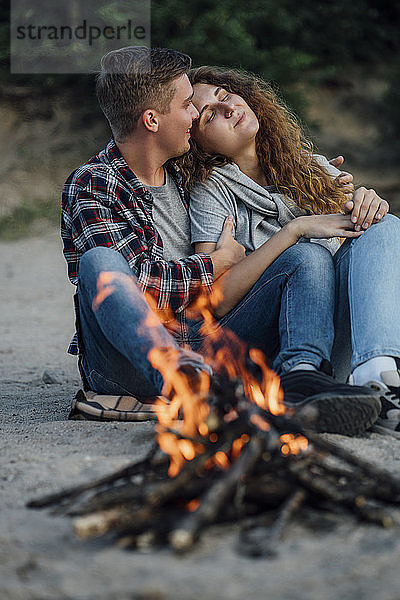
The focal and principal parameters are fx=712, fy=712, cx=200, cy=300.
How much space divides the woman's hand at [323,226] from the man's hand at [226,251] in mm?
227

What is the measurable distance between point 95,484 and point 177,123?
5.45ft

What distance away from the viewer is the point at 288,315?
251 cm

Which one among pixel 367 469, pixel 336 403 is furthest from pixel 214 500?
pixel 336 403

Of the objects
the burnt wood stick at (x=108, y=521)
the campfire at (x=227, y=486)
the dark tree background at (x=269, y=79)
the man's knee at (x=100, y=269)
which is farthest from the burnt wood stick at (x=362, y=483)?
the dark tree background at (x=269, y=79)

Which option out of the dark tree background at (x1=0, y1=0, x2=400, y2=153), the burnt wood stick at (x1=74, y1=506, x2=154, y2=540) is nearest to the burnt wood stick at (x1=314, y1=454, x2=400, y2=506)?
the burnt wood stick at (x1=74, y1=506, x2=154, y2=540)

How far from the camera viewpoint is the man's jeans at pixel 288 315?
2.26 meters

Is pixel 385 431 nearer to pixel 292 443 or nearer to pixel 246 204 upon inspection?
pixel 292 443

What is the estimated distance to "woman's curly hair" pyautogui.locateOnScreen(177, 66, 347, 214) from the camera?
9.89 ft

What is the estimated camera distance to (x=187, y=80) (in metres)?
2.87

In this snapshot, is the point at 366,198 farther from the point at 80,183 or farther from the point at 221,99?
the point at 80,183

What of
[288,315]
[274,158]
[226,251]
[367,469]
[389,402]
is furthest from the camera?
[274,158]

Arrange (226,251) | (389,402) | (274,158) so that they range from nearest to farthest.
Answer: (389,402), (226,251), (274,158)

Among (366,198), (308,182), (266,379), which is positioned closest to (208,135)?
(308,182)

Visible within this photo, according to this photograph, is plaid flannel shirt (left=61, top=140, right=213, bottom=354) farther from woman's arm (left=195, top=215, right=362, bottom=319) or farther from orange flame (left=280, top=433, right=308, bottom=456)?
orange flame (left=280, top=433, right=308, bottom=456)
